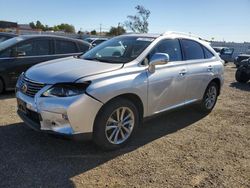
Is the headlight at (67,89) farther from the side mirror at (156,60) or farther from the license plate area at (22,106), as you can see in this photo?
the side mirror at (156,60)

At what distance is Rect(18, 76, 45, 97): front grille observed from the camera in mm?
4204

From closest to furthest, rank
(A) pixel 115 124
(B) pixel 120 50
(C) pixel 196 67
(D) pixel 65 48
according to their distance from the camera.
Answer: (A) pixel 115 124 → (B) pixel 120 50 → (C) pixel 196 67 → (D) pixel 65 48

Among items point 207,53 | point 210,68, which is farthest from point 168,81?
point 207,53

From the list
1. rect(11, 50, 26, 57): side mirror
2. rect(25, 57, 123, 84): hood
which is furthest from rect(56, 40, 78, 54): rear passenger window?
rect(25, 57, 123, 84): hood

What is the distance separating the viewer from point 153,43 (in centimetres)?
510

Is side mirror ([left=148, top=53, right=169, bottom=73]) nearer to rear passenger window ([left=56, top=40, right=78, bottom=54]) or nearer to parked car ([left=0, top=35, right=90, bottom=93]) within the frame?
parked car ([left=0, top=35, right=90, bottom=93])

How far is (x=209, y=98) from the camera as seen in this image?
6.74 meters

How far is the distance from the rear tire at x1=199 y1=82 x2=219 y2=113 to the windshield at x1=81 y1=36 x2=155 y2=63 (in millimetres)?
2058

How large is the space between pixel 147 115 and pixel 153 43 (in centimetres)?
119

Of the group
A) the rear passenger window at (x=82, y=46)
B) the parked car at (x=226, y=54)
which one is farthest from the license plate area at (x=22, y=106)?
the parked car at (x=226, y=54)

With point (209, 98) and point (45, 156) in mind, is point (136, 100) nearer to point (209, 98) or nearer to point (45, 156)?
point (45, 156)

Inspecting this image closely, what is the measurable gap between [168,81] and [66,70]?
172cm

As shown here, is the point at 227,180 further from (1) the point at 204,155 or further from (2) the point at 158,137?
(2) the point at 158,137

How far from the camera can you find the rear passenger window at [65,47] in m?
8.62
